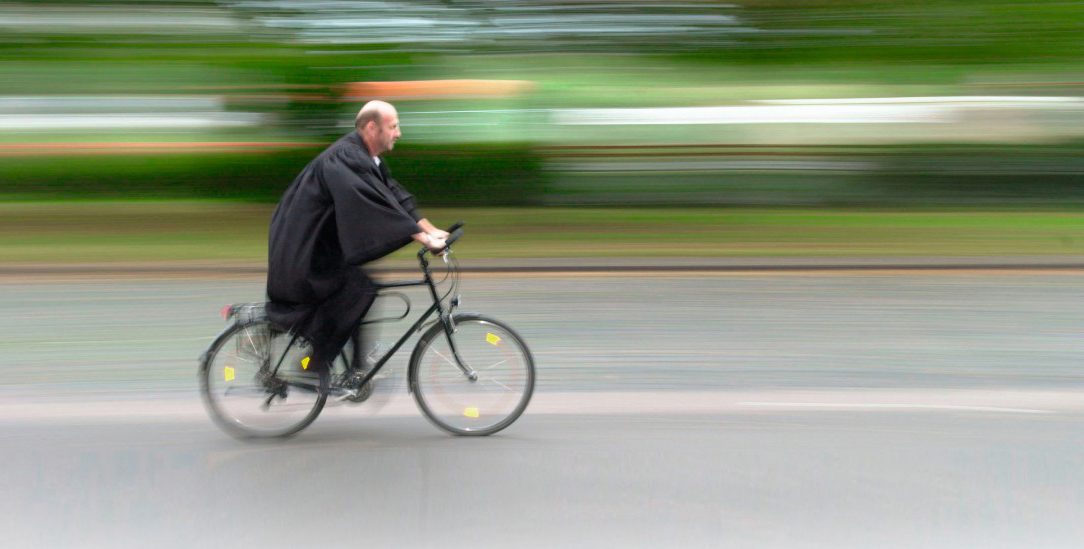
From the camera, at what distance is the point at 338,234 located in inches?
194

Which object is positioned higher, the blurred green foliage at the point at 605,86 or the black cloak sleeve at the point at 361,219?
the blurred green foliage at the point at 605,86

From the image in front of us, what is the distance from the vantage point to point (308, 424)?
17.3 feet

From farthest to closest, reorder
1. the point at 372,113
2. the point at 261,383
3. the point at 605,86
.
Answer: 1. the point at 605,86
2. the point at 261,383
3. the point at 372,113

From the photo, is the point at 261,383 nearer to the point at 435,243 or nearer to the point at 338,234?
the point at 338,234

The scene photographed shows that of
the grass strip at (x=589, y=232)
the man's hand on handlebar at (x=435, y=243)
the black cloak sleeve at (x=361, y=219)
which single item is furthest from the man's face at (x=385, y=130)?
the grass strip at (x=589, y=232)

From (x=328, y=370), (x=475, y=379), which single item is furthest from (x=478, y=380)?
(x=328, y=370)

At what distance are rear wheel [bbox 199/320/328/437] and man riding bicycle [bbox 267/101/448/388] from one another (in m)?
0.09

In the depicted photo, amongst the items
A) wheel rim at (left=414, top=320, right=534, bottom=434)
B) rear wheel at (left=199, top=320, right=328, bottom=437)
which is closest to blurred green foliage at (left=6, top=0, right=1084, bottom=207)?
wheel rim at (left=414, top=320, right=534, bottom=434)

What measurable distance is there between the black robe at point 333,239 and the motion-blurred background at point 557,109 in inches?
327

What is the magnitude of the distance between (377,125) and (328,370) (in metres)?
1.16

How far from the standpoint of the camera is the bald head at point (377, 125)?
16.3 feet

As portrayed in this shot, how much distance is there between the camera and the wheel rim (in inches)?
203

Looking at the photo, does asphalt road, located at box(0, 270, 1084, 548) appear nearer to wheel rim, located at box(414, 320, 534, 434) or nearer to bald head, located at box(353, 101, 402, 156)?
wheel rim, located at box(414, 320, 534, 434)

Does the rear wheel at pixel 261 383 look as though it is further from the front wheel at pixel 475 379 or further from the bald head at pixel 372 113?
the bald head at pixel 372 113
